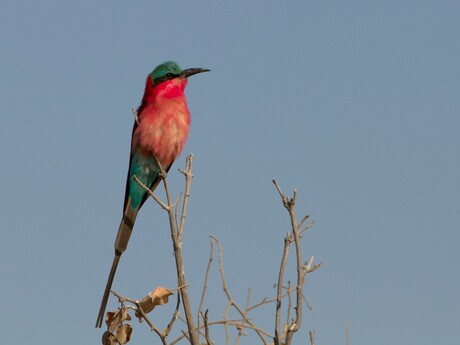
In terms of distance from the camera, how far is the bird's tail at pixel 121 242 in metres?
4.88

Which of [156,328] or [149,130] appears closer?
[156,328]

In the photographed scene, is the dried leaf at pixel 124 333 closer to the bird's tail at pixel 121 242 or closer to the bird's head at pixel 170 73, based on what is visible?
the bird's tail at pixel 121 242

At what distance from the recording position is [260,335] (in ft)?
10.5

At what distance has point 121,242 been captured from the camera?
19.5 ft

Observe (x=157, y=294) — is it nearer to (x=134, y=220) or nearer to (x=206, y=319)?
(x=206, y=319)

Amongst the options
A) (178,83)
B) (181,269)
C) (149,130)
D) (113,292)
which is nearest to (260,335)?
(181,269)

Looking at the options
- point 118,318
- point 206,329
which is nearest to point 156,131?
point 118,318

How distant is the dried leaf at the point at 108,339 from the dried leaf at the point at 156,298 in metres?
0.17

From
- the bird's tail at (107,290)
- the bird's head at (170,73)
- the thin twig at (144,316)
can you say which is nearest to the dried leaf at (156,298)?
the thin twig at (144,316)

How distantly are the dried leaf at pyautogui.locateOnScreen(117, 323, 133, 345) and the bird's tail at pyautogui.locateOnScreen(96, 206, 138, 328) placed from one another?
1.13 m

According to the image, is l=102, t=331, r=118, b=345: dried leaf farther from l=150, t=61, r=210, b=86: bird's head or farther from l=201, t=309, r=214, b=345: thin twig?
l=150, t=61, r=210, b=86: bird's head

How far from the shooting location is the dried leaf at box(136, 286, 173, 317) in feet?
11.8

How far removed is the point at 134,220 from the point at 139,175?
0.40 metres

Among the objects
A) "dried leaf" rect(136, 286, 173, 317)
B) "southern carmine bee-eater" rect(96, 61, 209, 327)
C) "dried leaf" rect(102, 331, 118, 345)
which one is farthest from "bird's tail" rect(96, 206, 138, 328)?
"dried leaf" rect(136, 286, 173, 317)
